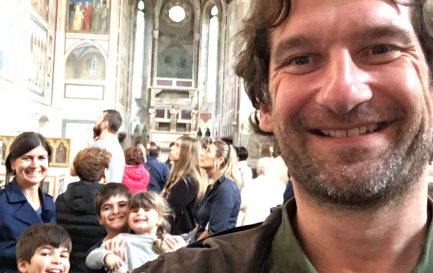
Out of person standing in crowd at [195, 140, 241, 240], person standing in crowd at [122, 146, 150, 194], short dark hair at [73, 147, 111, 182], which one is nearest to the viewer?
short dark hair at [73, 147, 111, 182]

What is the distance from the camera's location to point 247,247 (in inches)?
48.6

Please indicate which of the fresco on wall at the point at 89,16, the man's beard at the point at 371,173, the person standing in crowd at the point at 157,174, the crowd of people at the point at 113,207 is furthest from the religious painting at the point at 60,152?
the fresco on wall at the point at 89,16

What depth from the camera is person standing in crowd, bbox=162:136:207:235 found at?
4.70 metres

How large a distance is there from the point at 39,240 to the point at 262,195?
2576 millimetres

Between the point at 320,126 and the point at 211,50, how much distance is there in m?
28.8

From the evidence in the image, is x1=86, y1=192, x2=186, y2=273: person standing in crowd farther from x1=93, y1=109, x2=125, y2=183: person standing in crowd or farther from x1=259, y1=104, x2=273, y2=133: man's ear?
x1=93, y1=109, x2=125, y2=183: person standing in crowd

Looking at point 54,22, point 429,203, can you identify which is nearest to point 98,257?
point 429,203

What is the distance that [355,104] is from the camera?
1.13 metres

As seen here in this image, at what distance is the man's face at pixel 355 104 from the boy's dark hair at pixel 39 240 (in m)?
2.12

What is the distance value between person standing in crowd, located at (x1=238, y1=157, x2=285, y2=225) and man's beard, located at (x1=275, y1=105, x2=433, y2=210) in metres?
3.82

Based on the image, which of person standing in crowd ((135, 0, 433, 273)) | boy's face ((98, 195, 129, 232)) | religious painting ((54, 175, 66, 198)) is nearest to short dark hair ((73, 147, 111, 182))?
boy's face ((98, 195, 129, 232))

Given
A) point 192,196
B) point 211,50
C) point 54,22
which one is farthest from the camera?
point 211,50

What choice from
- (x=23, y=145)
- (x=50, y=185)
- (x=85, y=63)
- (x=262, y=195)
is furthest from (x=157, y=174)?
(x=85, y=63)

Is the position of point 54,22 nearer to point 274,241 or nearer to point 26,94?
point 26,94
